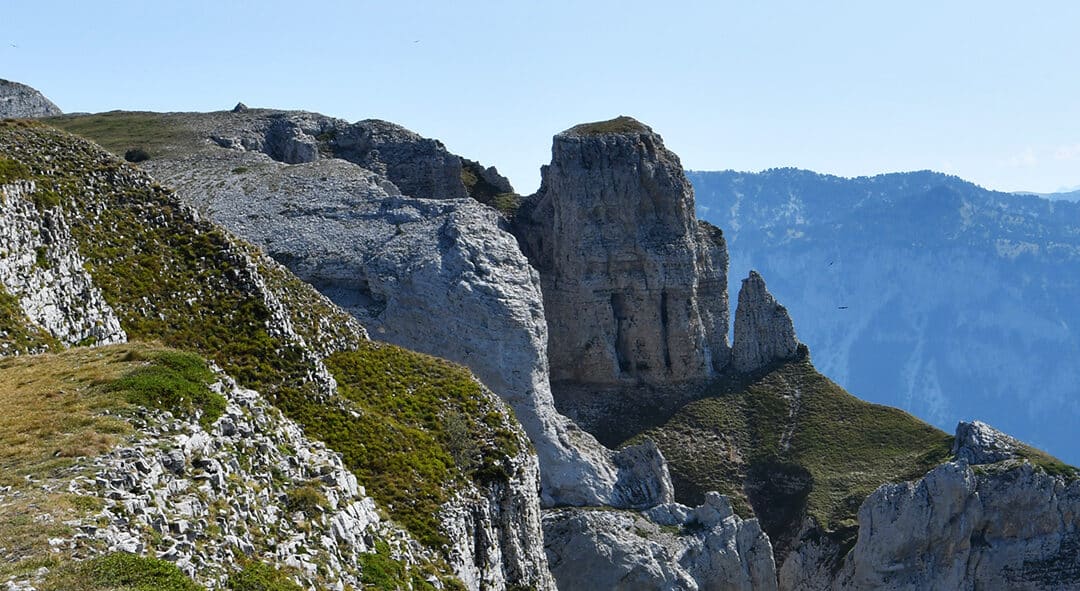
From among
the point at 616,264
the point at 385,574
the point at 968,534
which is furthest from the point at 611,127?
the point at 385,574

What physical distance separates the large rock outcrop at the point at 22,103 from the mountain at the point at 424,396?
6.66 metres

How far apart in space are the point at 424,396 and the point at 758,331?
219 feet

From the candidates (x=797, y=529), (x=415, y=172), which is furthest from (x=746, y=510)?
(x=415, y=172)

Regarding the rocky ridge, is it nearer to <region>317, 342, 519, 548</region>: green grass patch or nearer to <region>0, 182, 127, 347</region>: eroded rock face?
<region>317, 342, 519, 548</region>: green grass patch

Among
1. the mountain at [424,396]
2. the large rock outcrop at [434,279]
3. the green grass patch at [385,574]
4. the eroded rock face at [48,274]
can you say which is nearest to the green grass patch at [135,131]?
the mountain at [424,396]

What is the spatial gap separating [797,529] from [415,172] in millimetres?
37083

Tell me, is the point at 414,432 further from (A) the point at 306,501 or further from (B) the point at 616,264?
(B) the point at 616,264

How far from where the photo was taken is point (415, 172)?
319 ft

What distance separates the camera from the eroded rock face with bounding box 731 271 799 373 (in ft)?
337

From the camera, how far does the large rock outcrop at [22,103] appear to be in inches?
4048

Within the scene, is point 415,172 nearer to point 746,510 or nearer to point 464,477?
point 746,510

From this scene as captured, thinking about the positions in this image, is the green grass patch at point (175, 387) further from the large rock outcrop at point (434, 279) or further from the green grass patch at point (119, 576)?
the large rock outcrop at point (434, 279)

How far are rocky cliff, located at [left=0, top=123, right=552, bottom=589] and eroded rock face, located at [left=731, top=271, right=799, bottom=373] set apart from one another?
63.3 m

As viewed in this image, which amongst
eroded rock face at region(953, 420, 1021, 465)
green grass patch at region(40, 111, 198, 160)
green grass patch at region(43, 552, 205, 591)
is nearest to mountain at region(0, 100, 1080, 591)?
green grass patch at region(43, 552, 205, 591)
